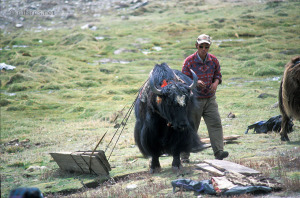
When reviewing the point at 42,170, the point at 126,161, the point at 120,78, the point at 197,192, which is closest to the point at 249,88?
the point at 120,78

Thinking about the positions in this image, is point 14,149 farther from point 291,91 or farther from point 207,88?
point 291,91

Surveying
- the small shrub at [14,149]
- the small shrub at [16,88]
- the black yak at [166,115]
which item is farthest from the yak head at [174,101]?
the small shrub at [16,88]

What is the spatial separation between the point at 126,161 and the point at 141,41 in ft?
92.8

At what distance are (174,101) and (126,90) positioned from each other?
11827 mm

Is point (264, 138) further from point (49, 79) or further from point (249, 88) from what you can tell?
point (49, 79)

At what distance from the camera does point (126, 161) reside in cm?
712

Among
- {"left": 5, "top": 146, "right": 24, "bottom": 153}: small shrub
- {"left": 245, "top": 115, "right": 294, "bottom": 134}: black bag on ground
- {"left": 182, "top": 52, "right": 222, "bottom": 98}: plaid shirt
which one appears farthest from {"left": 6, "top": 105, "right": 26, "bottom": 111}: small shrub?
{"left": 182, "top": 52, "right": 222, "bottom": 98}: plaid shirt

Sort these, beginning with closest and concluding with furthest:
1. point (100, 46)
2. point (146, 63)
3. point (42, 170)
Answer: point (42, 170) < point (146, 63) < point (100, 46)

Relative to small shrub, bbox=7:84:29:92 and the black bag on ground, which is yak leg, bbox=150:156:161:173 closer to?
the black bag on ground

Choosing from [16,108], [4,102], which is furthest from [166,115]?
[4,102]

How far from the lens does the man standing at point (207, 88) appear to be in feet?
20.0

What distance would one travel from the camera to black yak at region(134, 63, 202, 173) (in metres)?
5.39

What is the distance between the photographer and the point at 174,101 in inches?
211

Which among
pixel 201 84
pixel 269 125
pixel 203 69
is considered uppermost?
pixel 203 69
